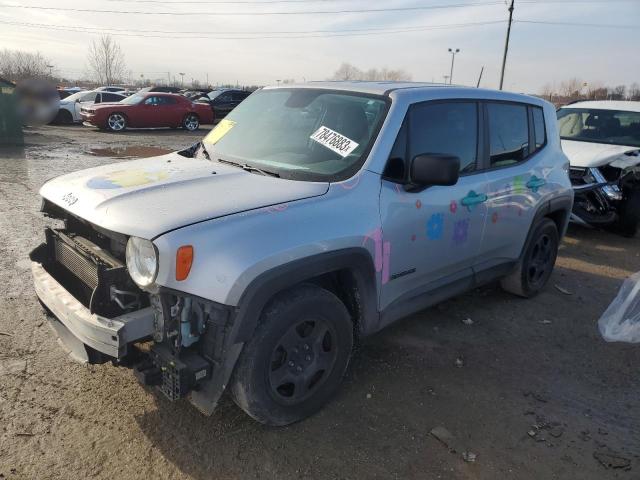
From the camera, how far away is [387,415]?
3.03 metres

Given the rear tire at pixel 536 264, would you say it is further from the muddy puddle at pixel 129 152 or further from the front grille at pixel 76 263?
the muddy puddle at pixel 129 152

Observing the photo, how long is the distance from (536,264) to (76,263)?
401cm

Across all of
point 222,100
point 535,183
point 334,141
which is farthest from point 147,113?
point 334,141

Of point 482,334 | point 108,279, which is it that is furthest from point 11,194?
point 482,334

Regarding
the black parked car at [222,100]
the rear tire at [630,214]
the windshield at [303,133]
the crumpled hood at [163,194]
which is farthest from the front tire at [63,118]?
the rear tire at [630,214]

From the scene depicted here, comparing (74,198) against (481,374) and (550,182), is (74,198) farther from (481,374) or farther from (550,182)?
(550,182)

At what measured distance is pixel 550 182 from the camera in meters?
4.62

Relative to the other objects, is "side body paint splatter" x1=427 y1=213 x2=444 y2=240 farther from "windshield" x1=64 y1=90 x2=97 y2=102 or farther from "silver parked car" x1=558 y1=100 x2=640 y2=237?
"windshield" x1=64 y1=90 x2=97 y2=102

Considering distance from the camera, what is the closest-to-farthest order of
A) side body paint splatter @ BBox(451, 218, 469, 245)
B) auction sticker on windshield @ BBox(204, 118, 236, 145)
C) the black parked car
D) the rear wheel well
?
1. side body paint splatter @ BBox(451, 218, 469, 245)
2. auction sticker on windshield @ BBox(204, 118, 236, 145)
3. the rear wheel well
4. the black parked car

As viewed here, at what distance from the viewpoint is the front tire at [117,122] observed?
18.7 m

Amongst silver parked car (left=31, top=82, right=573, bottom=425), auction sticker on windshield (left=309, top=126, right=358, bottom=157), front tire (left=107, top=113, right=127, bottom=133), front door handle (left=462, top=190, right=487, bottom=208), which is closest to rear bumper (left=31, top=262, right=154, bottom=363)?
silver parked car (left=31, top=82, right=573, bottom=425)

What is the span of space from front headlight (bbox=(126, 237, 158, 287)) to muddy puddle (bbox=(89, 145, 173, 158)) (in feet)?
35.2

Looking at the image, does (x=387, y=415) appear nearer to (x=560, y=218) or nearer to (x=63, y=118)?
(x=560, y=218)

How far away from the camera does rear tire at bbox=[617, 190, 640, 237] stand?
6.92 m
